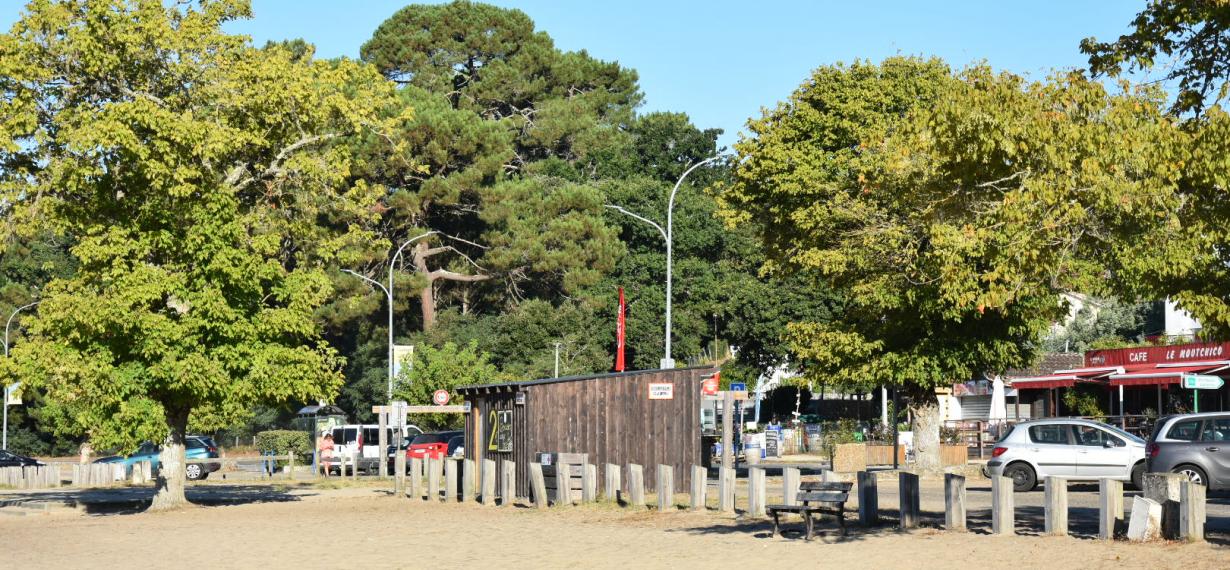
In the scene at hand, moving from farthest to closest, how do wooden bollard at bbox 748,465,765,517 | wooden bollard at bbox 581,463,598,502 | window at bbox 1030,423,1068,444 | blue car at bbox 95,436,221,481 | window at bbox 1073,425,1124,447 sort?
blue car at bbox 95,436,221,481, window at bbox 1030,423,1068,444, window at bbox 1073,425,1124,447, wooden bollard at bbox 581,463,598,502, wooden bollard at bbox 748,465,765,517

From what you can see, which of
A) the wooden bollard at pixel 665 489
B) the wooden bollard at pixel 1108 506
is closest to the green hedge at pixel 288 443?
the wooden bollard at pixel 665 489

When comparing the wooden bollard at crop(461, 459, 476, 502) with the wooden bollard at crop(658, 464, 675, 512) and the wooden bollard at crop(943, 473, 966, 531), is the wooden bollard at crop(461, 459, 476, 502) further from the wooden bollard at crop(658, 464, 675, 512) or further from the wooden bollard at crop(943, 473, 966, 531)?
the wooden bollard at crop(943, 473, 966, 531)

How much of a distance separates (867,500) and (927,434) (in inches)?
603

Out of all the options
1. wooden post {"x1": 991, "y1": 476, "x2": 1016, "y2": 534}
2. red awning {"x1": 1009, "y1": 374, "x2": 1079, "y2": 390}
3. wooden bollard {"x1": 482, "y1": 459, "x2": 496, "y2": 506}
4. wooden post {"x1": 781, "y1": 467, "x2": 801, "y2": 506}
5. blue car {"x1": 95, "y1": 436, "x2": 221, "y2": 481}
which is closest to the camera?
wooden post {"x1": 991, "y1": 476, "x2": 1016, "y2": 534}

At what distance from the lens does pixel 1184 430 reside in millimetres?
24000

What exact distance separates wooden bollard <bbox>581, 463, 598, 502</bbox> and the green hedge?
3203 centimetres

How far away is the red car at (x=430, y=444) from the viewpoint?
142ft

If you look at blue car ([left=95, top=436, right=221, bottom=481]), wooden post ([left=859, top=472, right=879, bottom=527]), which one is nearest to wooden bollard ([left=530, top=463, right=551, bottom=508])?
wooden post ([left=859, top=472, right=879, bottom=527])

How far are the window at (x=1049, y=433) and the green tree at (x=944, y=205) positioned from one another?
2.61 metres

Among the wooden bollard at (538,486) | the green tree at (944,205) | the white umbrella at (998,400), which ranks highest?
the green tree at (944,205)

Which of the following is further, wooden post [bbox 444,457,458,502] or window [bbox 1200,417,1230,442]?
wooden post [bbox 444,457,458,502]

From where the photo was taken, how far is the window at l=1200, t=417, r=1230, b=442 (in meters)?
23.8

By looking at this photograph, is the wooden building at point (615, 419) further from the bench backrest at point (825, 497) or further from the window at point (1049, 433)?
the bench backrest at point (825, 497)

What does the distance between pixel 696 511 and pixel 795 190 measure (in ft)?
44.7
